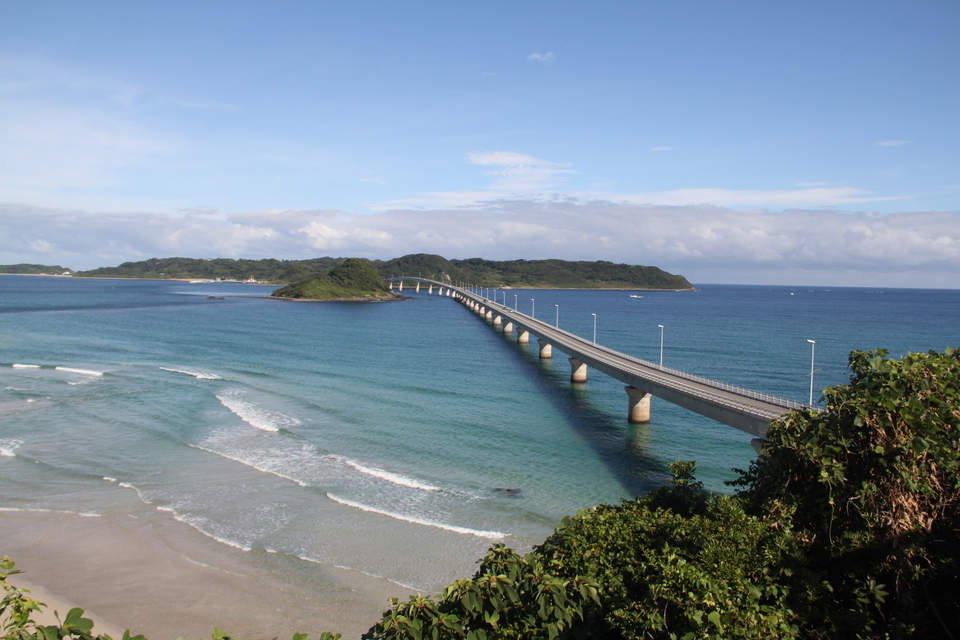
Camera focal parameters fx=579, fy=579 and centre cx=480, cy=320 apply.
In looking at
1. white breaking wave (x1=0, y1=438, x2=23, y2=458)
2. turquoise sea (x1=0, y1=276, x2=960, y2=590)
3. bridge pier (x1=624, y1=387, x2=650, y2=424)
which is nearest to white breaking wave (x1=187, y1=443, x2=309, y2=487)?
turquoise sea (x1=0, y1=276, x2=960, y2=590)

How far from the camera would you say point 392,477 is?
29.0 m

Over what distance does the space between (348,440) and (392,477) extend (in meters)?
7.19

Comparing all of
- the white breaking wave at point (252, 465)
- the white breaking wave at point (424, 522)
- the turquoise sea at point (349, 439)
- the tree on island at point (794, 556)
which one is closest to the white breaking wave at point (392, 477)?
the turquoise sea at point (349, 439)

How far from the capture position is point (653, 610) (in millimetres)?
10164

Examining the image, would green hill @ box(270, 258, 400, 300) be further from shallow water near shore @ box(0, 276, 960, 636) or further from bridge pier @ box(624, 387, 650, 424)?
bridge pier @ box(624, 387, 650, 424)

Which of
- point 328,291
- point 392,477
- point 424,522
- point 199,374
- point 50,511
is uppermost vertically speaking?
point 328,291

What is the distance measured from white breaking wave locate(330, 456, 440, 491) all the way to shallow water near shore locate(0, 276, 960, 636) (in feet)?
0.50

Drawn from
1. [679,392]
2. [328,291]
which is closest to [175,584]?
[679,392]

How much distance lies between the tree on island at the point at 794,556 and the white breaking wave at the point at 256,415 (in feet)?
92.2

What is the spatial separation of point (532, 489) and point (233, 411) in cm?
2472

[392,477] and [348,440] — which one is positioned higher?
[348,440]

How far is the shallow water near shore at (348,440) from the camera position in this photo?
23422 millimetres

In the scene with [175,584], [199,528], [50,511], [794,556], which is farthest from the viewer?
[50,511]

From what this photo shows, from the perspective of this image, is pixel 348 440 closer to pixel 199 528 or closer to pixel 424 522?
pixel 199 528
